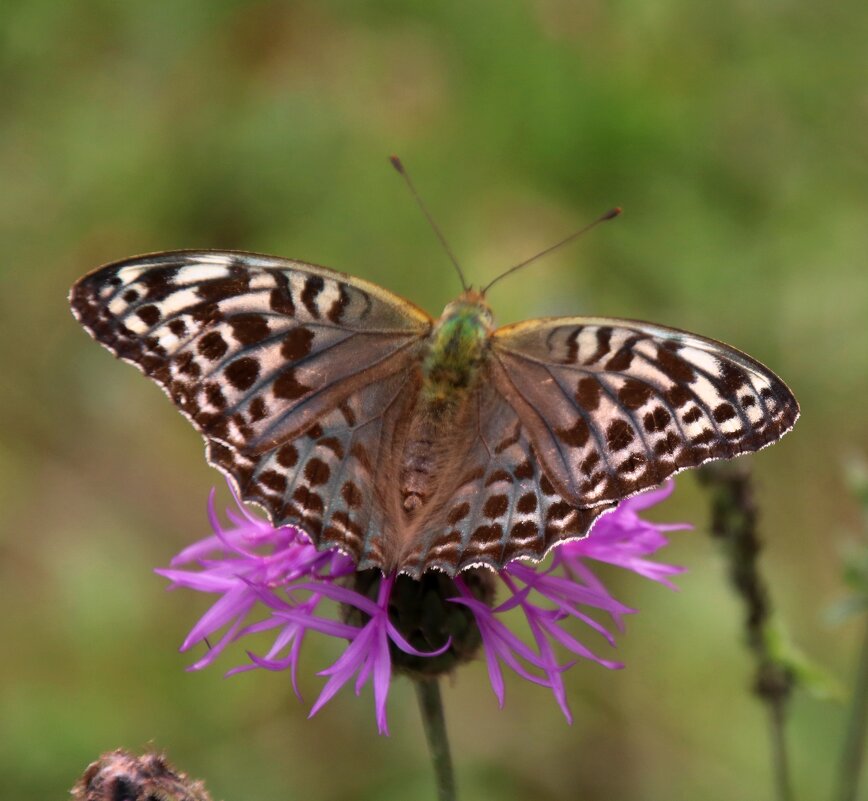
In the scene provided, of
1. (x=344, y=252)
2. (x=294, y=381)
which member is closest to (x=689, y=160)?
(x=344, y=252)

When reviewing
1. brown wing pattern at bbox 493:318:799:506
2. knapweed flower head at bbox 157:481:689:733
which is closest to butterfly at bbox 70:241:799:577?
brown wing pattern at bbox 493:318:799:506

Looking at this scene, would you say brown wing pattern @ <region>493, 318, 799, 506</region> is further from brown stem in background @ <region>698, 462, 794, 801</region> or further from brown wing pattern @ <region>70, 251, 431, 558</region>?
brown stem in background @ <region>698, 462, 794, 801</region>

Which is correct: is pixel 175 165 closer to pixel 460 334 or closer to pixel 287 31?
pixel 287 31

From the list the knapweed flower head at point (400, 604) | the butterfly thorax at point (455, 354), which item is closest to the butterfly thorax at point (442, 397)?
the butterfly thorax at point (455, 354)

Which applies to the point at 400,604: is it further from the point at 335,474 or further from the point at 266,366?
the point at 266,366

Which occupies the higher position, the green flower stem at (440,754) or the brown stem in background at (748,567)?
the brown stem in background at (748,567)

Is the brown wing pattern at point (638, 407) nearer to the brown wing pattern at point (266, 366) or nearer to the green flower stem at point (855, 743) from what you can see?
the brown wing pattern at point (266, 366)
